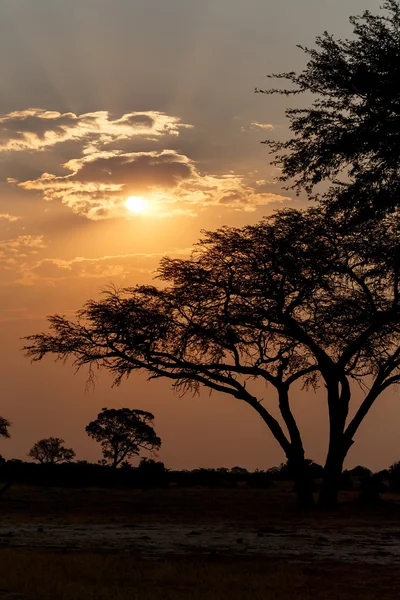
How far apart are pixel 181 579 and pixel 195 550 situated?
16.1ft

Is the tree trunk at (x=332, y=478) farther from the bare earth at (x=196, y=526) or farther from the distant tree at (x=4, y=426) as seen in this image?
the distant tree at (x=4, y=426)

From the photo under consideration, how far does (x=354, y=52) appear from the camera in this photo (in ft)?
Result: 70.7

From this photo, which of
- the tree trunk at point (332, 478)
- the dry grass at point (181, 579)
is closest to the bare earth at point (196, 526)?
the tree trunk at point (332, 478)

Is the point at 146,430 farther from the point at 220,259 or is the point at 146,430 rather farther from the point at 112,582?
the point at 112,582

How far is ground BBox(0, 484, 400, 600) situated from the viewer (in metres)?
13.9

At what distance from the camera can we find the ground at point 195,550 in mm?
13875

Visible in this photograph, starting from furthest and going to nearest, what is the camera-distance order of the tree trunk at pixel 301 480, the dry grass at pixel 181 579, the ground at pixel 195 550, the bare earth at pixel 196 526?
the tree trunk at pixel 301 480 < the bare earth at pixel 196 526 < the ground at pixel 195 550 < the dry grass at pixel 181 579

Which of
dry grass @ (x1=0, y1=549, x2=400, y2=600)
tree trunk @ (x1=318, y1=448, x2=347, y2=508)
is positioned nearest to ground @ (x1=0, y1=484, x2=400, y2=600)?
dry grass @ (x1=0, y1=549, x2=400, y2=600)

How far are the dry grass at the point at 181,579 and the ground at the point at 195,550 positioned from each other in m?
0.02

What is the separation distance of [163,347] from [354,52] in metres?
16.6

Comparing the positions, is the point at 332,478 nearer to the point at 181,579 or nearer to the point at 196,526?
the point at 196,526

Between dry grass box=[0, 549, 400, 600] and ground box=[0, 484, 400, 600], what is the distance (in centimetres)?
2

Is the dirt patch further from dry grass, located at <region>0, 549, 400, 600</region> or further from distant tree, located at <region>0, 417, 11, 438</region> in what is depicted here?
distant tree, located at <region>0, 417, 11, 438</region>

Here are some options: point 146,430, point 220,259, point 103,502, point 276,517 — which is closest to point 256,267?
point 220,259
